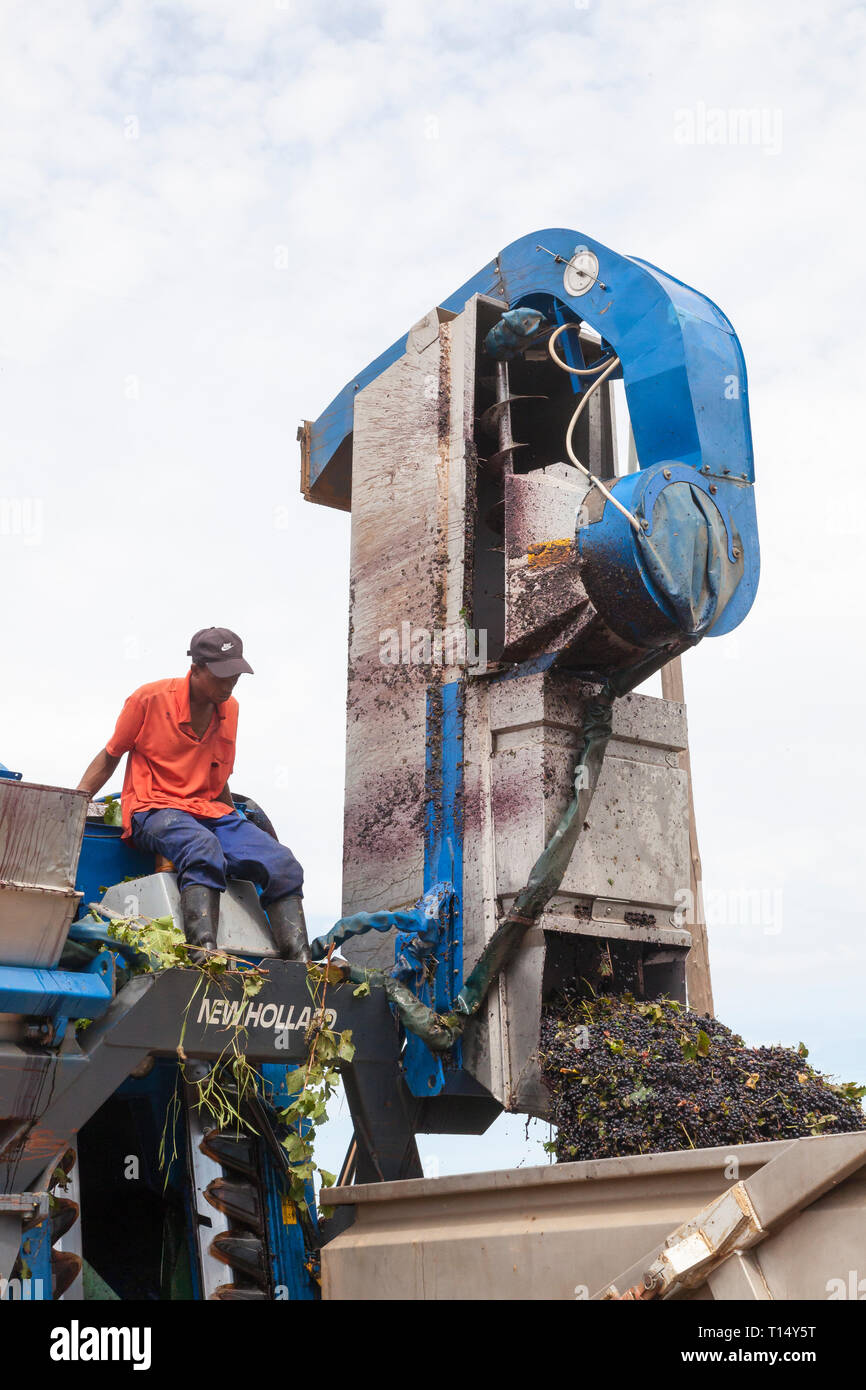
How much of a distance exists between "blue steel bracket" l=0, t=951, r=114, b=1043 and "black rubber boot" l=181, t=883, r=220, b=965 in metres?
0.57

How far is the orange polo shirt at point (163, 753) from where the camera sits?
6.48 meters

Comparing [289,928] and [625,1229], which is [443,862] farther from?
[625,1229]

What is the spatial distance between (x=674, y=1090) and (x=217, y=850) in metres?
2.03

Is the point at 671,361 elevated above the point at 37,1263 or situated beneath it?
elevated above

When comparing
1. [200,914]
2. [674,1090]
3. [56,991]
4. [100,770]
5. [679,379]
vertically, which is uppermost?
[679,379]

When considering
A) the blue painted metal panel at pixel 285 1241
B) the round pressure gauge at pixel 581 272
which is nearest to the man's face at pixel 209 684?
the blue painted metal panel at pixel 285 1241

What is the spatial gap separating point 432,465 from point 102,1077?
3.57 metres

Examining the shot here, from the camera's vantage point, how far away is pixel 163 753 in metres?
6.53

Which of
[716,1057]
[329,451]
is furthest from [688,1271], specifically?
[329,451]

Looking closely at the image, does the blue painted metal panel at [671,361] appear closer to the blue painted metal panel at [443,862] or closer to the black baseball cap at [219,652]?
the blue painted metal panel at [443,862]

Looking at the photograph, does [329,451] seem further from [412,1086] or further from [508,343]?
[412,1086]

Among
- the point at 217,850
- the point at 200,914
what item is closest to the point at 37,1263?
the point at 200,914

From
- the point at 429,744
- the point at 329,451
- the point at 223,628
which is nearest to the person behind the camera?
the point at 223,628
